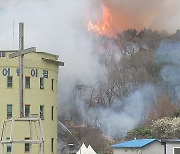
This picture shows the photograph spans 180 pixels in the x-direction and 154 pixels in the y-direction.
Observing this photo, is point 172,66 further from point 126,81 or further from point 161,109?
point 161,109

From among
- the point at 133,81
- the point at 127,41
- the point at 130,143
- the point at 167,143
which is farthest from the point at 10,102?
the point at 127,41

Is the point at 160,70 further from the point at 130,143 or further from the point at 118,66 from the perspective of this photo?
the point at 130,143

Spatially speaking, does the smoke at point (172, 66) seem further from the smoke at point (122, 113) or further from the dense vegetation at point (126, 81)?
the smoke at point (122, 113)

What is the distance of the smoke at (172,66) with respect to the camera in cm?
10981

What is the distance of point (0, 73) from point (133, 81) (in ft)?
157

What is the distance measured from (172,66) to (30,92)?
52000 millimetres

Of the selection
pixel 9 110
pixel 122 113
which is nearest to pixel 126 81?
pixel 122 113

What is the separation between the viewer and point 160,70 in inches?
4429

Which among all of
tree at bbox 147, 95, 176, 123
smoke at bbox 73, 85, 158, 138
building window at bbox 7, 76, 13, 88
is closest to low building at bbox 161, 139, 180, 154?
building window at bbox 7, 76, 13, 88

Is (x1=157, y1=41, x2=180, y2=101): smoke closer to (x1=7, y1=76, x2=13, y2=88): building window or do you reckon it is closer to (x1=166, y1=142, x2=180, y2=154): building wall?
(x1=7, y1=76, x2=13, y2=88): building window

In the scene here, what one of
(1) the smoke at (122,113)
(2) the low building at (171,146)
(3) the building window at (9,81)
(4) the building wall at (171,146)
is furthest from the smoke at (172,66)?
(4) the building wall at (171,146)

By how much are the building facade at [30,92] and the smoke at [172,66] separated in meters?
46.6

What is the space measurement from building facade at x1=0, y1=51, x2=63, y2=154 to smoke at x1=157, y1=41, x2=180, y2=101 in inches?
1836

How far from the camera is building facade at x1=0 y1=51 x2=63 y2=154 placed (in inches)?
2498
